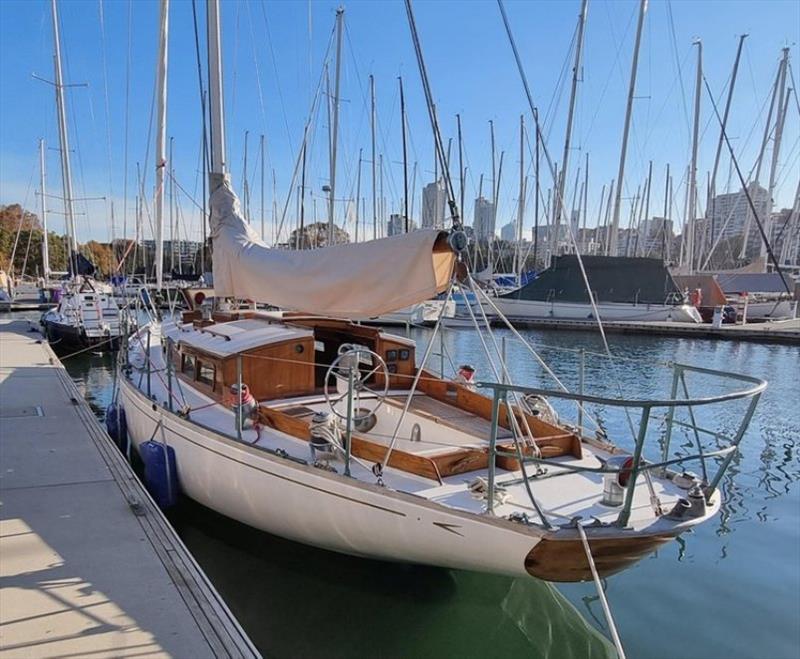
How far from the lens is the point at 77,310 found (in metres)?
19.2

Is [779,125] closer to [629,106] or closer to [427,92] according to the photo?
[629,106]

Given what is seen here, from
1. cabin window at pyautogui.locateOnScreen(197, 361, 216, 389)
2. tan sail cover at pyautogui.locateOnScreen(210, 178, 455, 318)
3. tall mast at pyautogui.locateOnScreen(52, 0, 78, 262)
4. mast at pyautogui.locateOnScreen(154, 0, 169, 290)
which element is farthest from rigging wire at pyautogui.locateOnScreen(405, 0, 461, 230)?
tall mast at pyautogui.locateOnScreen(52, 0, 78, 262)

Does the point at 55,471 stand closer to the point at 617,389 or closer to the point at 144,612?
the point at 144,612

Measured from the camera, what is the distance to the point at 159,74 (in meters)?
11.5

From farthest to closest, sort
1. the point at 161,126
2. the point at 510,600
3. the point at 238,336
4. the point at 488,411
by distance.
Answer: the point at 161,126 < the point at 238,336 < the point at 488,411 < the point at 510,600

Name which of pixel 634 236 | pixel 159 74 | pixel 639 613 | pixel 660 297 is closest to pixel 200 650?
pixel 639 613

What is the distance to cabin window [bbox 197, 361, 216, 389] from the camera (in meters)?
6.81

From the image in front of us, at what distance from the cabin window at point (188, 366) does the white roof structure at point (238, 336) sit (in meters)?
0.24

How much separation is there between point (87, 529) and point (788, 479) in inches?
377

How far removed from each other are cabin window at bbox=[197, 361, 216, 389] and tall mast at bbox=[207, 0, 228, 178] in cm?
271

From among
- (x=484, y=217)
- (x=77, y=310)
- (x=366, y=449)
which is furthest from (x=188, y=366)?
(x=484, y=217)

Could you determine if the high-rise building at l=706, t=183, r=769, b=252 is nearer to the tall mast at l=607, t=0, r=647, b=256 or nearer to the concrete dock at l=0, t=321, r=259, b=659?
the tall mast at l=607, t=0, r=647, b=256

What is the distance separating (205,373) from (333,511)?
330cm

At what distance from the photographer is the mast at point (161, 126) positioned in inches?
412
